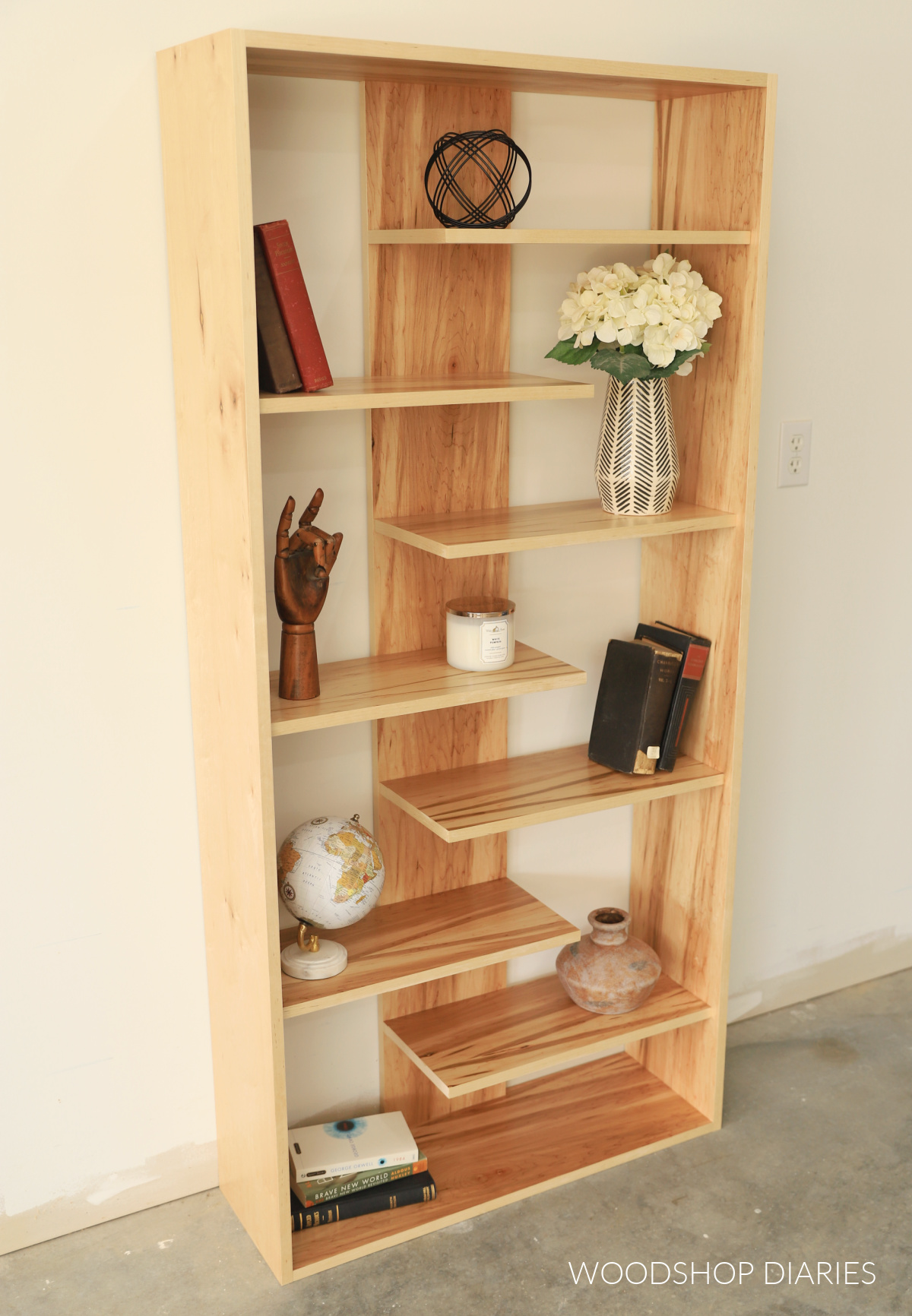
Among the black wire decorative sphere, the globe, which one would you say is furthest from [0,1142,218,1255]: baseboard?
the black wire decorative sphere

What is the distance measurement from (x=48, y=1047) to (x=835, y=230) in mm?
1999

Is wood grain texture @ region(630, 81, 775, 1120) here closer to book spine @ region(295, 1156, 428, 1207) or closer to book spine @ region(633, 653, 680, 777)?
book spine @ region(633, 653, 680, 777)

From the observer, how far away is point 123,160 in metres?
1.66

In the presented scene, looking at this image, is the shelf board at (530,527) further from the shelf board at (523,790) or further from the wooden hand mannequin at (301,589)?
the shelf board at (523,790)

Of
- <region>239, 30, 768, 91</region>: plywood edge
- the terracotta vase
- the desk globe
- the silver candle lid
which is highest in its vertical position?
<region>239, 30, 768, 91</region>: plywood edge

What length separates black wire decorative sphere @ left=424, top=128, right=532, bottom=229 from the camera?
1.75 metres

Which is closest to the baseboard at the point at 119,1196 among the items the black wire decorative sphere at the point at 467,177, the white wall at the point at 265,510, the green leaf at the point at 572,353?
the white wall at the point at 265,510

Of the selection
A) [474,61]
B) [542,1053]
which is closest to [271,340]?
[474,61]

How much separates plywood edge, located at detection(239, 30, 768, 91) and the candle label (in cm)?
78

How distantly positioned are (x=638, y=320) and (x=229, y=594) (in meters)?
0.74

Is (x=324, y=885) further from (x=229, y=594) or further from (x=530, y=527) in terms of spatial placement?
(x=530, y=527)

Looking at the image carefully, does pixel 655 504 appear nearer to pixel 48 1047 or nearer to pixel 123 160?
pixel 123 160

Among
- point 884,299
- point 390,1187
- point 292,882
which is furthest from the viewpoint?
point 884,299

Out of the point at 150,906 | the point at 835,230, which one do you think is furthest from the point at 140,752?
the point at 835,230
